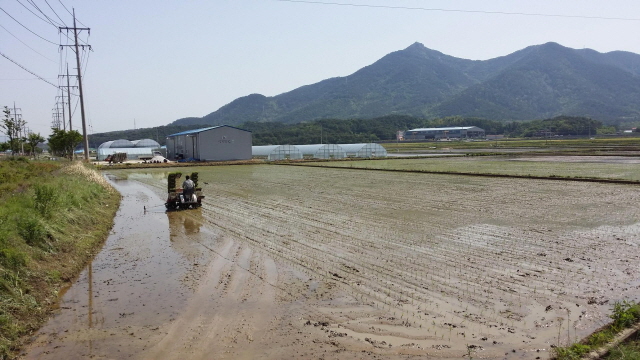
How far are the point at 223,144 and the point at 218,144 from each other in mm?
577

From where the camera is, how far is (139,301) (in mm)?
6391

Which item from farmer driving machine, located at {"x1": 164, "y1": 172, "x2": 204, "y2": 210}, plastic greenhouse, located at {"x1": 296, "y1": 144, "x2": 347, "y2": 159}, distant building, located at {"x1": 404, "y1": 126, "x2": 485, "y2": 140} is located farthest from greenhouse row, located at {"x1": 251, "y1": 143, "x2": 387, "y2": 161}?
distant building, located at {"x1": 404, "y1": 126, "x2": 485, "y2": 140}

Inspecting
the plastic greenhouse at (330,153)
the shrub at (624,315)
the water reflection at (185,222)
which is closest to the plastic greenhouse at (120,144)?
the plastic greenhouse at (330,153)

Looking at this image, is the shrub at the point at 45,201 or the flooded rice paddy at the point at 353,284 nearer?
the flooded rice paddy at the point at 353,284

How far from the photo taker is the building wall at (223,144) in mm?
46000

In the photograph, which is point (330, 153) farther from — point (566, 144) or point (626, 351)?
point (626, 351)

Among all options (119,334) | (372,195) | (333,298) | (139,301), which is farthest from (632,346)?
(372,195)

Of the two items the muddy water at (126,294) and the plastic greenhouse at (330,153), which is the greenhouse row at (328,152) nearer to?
the plastic greenhouse at (330,153)

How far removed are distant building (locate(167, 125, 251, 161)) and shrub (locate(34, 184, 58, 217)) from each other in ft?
118

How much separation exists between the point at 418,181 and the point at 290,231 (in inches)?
510

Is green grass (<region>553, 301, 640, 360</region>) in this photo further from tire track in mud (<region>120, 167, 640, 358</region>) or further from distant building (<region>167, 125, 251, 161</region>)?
distant building (<region>167, 125, 251, 161</region>)

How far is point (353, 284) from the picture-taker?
6.67 meters

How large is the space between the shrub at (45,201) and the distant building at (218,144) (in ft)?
118

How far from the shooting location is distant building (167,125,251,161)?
46.1 m
